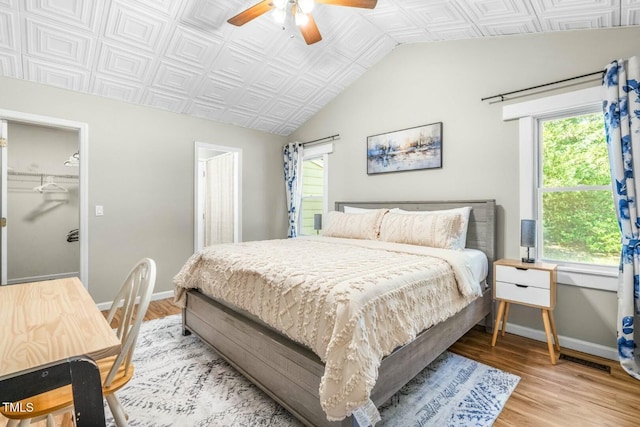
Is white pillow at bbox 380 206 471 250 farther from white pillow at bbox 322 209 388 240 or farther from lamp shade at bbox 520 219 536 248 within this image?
lamp shade at bbox 520 219 536 248

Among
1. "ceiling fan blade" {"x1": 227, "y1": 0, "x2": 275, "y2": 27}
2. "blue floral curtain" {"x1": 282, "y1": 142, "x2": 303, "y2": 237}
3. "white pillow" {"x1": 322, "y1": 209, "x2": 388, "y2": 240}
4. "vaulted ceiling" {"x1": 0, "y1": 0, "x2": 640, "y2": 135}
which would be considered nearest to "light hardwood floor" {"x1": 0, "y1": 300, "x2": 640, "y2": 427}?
"white pillow" {"x1": 322, "y1": 209, "x2": 388, "y2": 240}

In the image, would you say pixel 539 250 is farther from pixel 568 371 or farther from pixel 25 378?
pixel 25 378

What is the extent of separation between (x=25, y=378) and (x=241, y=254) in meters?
1.85

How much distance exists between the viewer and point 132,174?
3.71m

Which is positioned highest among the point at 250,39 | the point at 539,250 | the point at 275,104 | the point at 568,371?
the point at 250,39

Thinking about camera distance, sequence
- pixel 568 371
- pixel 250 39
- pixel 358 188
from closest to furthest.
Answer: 1. pixel 568 371
2. pixel 250 39
3. pixel 358 188

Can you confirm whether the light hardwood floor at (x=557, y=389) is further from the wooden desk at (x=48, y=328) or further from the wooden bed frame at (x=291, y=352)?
the wooden desk at (x=48, y=328)

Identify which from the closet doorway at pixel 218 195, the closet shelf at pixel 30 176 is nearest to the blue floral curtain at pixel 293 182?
the closet doorway at pixel 218 195

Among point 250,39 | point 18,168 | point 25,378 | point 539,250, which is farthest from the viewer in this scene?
point 18,168

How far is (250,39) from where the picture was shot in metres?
3.19

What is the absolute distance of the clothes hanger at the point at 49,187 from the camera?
463cm

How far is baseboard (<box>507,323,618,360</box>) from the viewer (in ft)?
7.73

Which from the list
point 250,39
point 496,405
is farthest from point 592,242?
point 250,39

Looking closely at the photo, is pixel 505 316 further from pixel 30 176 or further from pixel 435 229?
pixel 30 176
